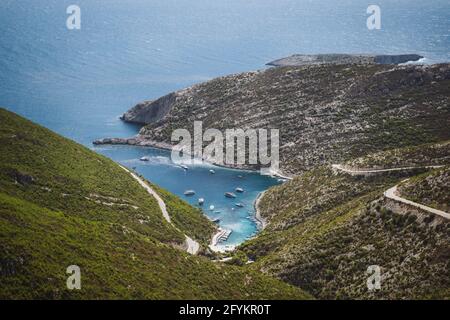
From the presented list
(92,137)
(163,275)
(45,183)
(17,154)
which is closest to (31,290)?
(163,275)

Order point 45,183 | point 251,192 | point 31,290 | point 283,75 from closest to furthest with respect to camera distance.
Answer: point 31,290 → point 45,183 → point 251,192 → point 283,75

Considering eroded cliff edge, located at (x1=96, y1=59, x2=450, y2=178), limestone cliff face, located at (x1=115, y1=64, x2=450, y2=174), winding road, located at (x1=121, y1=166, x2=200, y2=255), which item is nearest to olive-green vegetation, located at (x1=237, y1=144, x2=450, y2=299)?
winding road, located at (x1=121, y1=166, x2=200, y2=255)

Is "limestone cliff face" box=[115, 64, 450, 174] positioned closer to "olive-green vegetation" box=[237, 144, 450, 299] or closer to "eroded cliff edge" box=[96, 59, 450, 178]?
"eroded cliff edge" box=[96, 59, 450, 178]

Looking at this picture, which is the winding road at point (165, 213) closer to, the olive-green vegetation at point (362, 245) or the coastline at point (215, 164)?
the coastline at point (215, 164)

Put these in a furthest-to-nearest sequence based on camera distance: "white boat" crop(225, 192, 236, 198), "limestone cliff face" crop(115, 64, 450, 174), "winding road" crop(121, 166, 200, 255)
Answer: "limestone cliff face" crop(115, 64, 450, 174) → "white boat" crop(225, 192, 236, 198) → "winding road" crop(121, 166, 200, 255)

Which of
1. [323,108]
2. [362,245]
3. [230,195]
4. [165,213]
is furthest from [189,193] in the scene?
[362,245]

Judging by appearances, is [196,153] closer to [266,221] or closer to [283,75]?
[283,75]
